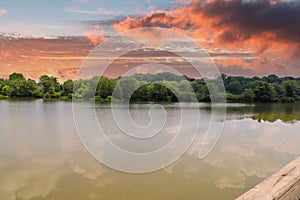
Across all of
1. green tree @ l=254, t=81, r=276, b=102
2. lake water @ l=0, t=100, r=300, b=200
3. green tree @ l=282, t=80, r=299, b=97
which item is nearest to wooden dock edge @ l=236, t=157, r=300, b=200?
lake water @ l=0, t=100, r=300, b=200

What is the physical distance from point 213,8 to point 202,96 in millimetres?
16077

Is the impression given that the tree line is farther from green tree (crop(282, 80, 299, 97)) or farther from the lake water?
the lake water

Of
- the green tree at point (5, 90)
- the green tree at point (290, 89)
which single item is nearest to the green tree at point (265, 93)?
the green tree at point (290, 89)

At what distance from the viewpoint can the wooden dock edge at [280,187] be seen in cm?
124

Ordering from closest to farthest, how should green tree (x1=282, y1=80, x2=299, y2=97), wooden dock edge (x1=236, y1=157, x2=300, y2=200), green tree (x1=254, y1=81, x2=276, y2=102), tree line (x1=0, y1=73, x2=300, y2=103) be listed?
1. wooden dock edge (x1=236, y1=157, x2=300, y2=200)
2. tree line (x1=0, y1=73, x2=300, y2=103)
3. green tree (x1=254, y1=81, x2=276, y2=102)
4. green tree (x1=282, y1=80, x2=299, y2=97)

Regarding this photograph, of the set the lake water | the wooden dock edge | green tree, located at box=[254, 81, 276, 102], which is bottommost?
the lake water

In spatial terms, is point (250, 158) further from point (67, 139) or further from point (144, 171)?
point (67, 139)

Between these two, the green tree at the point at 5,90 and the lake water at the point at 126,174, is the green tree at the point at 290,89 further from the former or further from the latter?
the green tree at the point at 5,90

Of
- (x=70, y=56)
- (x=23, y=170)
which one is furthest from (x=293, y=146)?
(x=70, y=56)

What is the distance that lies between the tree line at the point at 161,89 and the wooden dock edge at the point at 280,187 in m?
17.6

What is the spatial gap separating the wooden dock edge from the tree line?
17.6 meters

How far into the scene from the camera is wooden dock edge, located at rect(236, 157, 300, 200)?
1240 mm

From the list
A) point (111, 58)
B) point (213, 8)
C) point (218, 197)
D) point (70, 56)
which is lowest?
point (218, 197)

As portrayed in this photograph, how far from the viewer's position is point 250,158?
6.86 m
